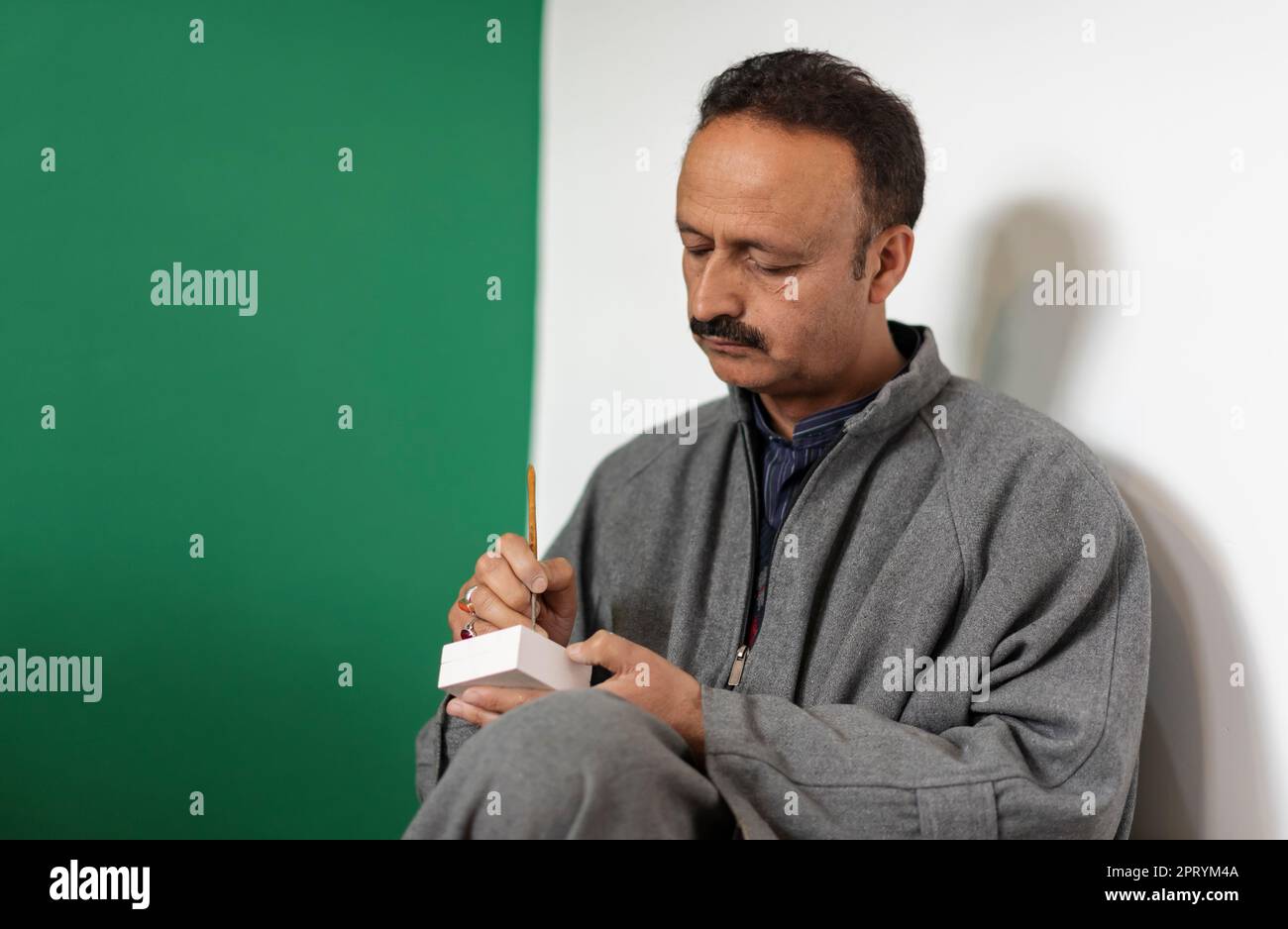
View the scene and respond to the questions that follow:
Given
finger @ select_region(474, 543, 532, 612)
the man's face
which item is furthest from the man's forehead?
Answer: finger @ select_region(474, 543, 532, 612)

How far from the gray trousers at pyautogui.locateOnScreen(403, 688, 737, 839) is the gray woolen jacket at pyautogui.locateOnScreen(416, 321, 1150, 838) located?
115 millimetres

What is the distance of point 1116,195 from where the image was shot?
1.71m

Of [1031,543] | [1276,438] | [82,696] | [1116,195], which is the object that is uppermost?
[1116,195]

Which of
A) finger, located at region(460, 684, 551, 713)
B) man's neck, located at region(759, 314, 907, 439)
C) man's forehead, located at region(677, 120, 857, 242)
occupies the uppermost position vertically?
man's forehead, located at region(677, 120, 857, 242)

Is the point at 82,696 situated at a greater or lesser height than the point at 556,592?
lesser

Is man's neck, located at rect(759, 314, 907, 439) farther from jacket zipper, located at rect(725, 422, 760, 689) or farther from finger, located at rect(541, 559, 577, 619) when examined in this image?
finger, located at rect(541, 559, 577, 619)

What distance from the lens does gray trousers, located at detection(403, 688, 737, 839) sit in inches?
47.1

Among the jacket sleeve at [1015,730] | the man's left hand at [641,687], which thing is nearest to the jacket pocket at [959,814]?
the jacket sleeve at [1015,730]

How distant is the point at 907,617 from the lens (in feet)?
5.07

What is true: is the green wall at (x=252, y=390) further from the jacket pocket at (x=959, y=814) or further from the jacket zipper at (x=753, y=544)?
the jacket pocket at (x=959, y=814)

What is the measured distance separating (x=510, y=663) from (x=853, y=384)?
0.62m
